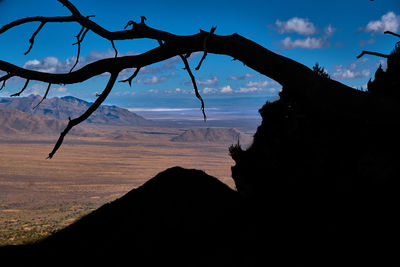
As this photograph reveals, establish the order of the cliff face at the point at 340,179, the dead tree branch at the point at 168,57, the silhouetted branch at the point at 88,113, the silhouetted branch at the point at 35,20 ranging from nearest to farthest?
the cliff face at the point at 340,179 < the dead tree branch at the point at 168,57 < the silhouetted branch at the point at 88,113 < the silhouetted branch at the point at 35,20

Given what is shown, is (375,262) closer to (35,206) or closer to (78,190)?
(35,206)

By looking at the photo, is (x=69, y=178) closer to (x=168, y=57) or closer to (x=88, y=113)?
(x=88, y=113)

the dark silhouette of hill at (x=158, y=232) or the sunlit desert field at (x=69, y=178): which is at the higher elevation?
the dark silhouette of hill at (x=158, y=232)

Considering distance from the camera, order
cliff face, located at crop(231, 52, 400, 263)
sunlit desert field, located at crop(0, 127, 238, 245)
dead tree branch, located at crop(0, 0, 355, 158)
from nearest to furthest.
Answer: cliff face, located at crop(231, 52, 400, 263)
dead tree branch, located at crop(0, 0, 355, 158)
sunlit desert field, located at crop(0, 127, 238, 245)

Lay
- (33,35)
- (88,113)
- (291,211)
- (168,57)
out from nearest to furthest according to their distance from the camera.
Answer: (168,57)
(88,113)
(291,211)
(33,35)

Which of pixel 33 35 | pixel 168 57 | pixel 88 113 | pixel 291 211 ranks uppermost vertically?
pixel 33 35

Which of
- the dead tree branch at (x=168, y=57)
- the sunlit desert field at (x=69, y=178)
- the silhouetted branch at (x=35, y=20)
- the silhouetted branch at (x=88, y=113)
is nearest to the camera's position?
the dead tree branch at (x=168, y=57)

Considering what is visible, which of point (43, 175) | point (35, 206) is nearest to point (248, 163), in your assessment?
point (35, 206)

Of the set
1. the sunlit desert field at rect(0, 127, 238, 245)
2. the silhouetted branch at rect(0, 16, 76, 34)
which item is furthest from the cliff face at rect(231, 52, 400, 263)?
the sunlit desert field at rect(0, 127, 238, 245)

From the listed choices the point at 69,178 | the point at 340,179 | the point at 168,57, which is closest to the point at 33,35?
the point at 168,57

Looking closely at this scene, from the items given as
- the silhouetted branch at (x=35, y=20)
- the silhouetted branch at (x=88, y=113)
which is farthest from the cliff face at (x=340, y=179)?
the silhouetted branch at (x=35, y=20)

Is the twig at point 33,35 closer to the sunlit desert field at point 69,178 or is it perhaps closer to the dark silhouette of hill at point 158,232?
the dark silhouette of hill at point 158,232

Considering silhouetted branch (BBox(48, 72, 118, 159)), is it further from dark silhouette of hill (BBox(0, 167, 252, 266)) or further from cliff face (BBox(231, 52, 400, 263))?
cliff face (BBox(231, 52, 400, 263))

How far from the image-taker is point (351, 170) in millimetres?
5832
